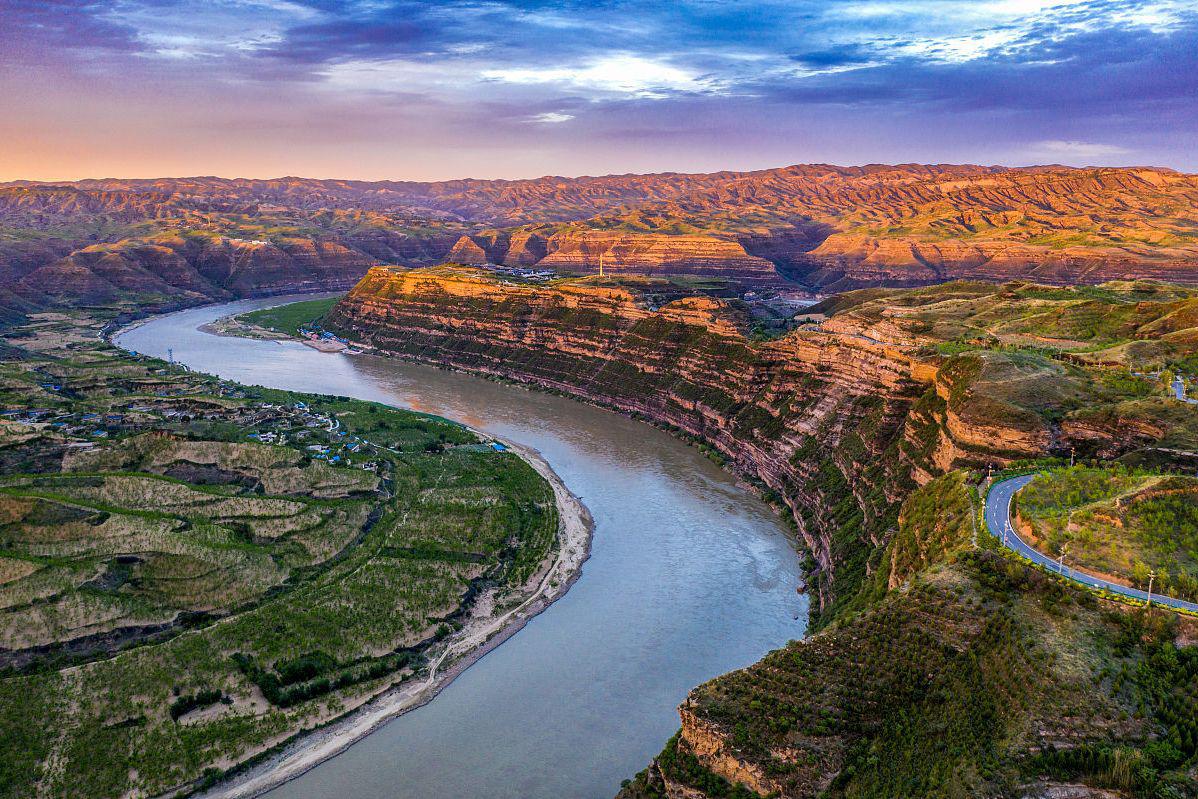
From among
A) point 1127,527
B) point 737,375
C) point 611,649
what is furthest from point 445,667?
point 737,375

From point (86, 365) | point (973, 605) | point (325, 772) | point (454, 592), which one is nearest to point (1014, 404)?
point (973, 605)

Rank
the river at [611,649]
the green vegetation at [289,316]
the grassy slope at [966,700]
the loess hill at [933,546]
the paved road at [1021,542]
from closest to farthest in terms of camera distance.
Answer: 1. the grassy slope at [966,700]
2. the loess hill at [933,546]
3. the paved road at [1021,542]
4. the river at [611,649]
5. the green vegetation at [289,316]

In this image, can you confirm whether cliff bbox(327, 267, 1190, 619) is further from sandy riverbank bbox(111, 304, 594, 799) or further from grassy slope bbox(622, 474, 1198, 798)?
sandy riverbank bbox(111, 304, 594, 799)

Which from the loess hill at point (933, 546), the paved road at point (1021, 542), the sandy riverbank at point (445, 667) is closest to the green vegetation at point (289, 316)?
the loess hill at point (933, 546)

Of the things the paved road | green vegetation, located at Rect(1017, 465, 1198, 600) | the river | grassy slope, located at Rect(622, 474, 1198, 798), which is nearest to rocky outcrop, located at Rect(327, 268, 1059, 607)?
the river

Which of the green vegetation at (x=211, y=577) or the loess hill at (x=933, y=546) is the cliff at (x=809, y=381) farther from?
the green vegetation at (x=211, y=577)

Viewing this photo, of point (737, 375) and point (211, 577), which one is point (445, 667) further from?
point (737, 375)
